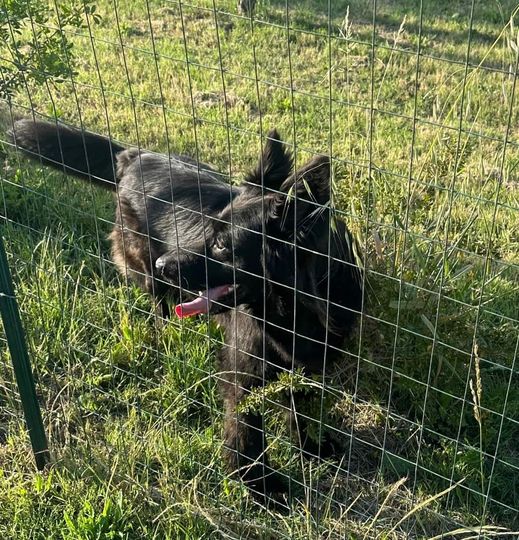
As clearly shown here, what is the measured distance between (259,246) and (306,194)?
0.43 metres

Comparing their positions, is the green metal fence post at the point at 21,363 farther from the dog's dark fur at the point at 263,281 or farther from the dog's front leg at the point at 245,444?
the dog's front leg at the point at 245,444

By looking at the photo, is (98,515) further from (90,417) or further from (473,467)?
(473,467)

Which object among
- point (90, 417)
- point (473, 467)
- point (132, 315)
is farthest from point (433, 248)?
point (90, 417)

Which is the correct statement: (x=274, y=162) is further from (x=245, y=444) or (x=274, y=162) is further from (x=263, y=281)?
(x=245, y=444)

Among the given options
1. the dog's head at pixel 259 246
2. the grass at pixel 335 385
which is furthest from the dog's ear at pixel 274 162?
the grass at pixel 335 385

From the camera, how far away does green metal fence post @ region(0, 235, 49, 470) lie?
292cm

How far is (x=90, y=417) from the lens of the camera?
3.38 meters

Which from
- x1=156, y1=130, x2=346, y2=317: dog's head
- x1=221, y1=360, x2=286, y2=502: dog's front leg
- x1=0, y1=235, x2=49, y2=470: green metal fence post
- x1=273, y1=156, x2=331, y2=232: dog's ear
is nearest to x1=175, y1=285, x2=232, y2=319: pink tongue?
x1=156, y1=130, x2=346, y2=317: dog's head

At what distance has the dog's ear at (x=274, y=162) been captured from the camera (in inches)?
120

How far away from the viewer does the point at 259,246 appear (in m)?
3.08

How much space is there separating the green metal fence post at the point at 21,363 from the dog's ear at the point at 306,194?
1039mm

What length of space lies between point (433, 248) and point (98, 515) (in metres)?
1.84

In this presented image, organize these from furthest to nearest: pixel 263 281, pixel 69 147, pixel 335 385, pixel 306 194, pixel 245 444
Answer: pixel 69 147, pixel 335 385, pixel 245 444, pixel 263 281, pixel 306 194

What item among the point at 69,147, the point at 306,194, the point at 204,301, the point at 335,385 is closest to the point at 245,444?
the point at 335,385
